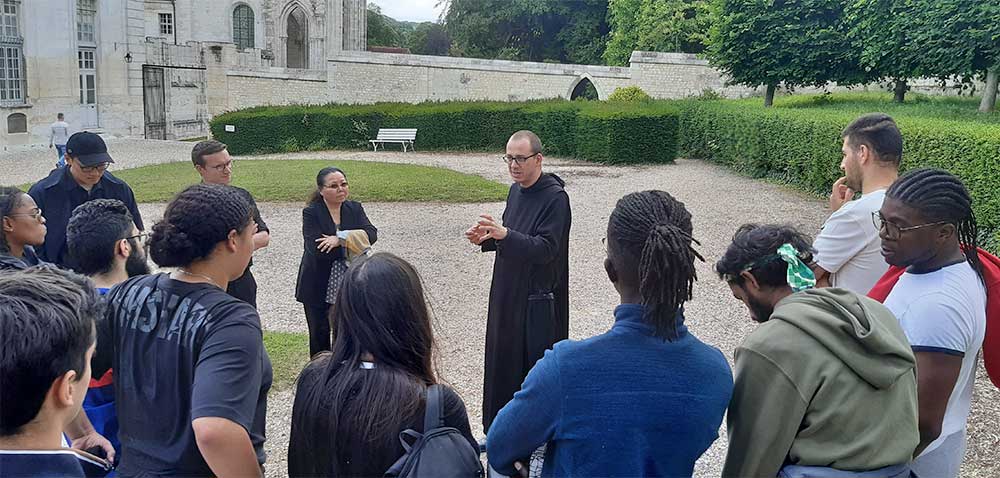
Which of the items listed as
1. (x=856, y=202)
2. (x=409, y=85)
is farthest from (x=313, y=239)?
(x=409, y=85)

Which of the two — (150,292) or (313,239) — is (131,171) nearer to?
(313,239)

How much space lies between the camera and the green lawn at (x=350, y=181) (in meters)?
14.1

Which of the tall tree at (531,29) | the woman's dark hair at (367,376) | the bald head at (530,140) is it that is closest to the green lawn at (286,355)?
the bald head at (530,140)

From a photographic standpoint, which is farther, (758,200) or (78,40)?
(78,40)

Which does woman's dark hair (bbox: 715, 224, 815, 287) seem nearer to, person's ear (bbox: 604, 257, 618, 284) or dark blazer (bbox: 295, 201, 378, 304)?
person's ear (bbox: 604, 257, 618, 284)

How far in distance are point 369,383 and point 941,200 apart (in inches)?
77.6

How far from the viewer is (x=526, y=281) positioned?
4.58 m

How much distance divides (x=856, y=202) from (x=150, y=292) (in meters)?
2.79

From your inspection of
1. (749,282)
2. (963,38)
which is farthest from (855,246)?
(963,38)

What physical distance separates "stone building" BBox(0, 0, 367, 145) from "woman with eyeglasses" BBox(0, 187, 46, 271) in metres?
23.5

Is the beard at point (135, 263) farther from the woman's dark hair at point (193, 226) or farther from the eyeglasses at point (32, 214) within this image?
the woman's dark hair at point (193, 226)

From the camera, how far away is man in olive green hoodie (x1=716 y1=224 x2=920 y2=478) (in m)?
2.00

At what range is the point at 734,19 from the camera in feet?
68.2

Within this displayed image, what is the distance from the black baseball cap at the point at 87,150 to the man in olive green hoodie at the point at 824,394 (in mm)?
4329
